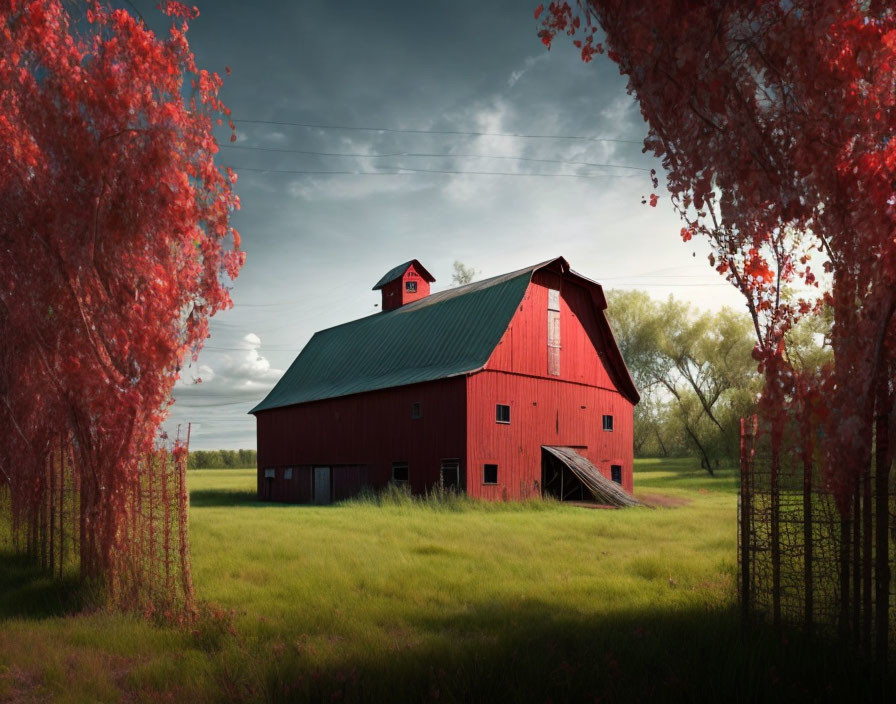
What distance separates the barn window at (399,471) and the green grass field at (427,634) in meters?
11.3

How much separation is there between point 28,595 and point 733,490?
102 ft

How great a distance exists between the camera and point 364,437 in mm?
26062

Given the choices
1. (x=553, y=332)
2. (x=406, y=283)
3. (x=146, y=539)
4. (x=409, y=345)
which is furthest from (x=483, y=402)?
(x=146, y=539)

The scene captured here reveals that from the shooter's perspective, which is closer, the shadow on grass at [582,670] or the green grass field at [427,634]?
the shadow on grass at [582,670]

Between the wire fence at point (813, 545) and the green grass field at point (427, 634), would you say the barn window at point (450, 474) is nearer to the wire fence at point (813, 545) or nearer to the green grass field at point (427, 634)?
the green grass field at point (427, 634)

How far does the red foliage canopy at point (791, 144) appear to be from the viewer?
5.41m

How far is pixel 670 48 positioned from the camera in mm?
5926

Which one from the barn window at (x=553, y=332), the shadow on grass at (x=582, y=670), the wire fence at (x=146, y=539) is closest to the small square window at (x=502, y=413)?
the barn window at (x=553, y=332)

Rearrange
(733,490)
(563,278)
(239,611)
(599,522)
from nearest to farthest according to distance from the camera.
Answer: (239,611), (599,522), (563,278), (733,490)

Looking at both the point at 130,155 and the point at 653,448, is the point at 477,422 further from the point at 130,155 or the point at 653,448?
the point at 653,448

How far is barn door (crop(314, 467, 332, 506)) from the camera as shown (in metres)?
28.0

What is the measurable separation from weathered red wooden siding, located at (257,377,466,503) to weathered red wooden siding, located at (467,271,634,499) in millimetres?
917

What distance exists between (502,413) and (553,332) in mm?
3533

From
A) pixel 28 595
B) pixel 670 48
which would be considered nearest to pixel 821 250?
pixel 670 48
